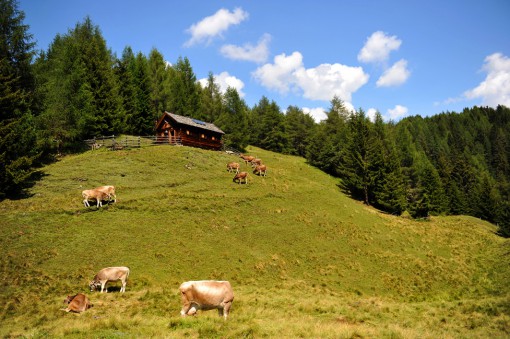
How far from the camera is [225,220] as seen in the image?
29094 mm

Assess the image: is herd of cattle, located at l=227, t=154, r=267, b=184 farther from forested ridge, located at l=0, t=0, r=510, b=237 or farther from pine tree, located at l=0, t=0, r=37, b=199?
pine tree, located at l=0, t=0, r=37, b=199

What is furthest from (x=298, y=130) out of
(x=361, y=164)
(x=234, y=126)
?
(x=361, y=164)

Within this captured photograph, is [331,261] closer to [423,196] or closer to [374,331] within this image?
[374,331]

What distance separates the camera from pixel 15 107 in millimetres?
34281

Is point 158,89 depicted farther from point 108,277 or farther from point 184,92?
point 108,277

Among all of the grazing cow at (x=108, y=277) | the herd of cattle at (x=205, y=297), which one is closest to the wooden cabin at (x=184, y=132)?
the grazing cow at (x=108, y=277)

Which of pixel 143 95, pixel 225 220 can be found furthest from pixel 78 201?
pixel 143 95

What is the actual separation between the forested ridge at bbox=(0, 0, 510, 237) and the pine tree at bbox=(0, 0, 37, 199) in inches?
4.0

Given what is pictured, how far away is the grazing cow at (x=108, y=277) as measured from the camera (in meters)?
16.8

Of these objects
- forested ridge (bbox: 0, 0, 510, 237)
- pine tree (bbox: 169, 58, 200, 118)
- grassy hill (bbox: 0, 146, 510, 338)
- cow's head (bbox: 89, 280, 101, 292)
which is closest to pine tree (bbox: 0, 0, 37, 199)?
forested ridge (bbox: 0, 0, 510, 237)

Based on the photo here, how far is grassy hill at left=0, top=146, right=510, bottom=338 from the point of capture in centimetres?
1295

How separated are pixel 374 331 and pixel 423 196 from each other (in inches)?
2260

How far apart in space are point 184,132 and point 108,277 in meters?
39.6

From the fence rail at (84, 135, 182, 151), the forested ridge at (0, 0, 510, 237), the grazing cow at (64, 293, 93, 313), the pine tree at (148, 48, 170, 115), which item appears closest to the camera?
the grazing cow at (64, 293, 93, 313)
